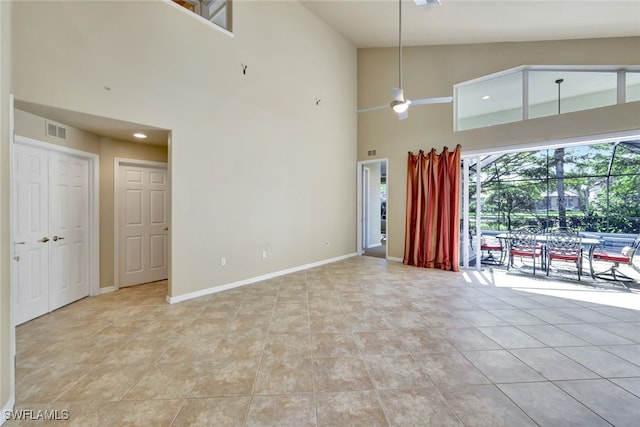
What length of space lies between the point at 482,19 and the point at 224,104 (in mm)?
4410

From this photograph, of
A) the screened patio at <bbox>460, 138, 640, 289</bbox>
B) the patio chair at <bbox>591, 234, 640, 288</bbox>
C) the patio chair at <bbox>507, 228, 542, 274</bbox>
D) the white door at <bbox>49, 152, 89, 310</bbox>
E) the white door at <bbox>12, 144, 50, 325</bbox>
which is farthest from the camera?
the screened patio at <bbox>460, 138, 640, 289</bbox>

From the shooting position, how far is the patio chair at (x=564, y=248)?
4.52 metres

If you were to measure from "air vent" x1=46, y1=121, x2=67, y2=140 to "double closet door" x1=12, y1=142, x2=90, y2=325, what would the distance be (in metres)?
0.21

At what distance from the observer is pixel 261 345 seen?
2428 millimetres

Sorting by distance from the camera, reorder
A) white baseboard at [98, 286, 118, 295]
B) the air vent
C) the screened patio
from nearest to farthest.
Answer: the air vent
white baseboard at [98, 286, 118, 295]
the screened patio

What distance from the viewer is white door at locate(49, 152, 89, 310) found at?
328 centimetres

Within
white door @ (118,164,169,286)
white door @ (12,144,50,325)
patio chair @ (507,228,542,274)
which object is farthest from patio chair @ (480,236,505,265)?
white door @ (12,144,50,325)

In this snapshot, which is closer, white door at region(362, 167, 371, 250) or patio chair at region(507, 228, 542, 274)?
patio chair at region(507, 228, 542, 274)

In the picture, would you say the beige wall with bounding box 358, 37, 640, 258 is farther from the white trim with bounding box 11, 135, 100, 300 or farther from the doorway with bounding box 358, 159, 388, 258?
the white trim with bounding box 11, 135, 100, 300

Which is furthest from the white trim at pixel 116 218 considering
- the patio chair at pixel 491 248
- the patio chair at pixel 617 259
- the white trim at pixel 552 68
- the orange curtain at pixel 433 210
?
the patio chair at pixel 617 259

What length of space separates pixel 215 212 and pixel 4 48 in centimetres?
252

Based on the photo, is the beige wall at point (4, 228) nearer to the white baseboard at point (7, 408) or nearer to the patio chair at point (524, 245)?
the white baseboard at point (7, 408)

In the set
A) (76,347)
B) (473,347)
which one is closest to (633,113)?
(473,347)

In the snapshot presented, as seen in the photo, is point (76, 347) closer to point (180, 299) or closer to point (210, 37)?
point (180, 299)
